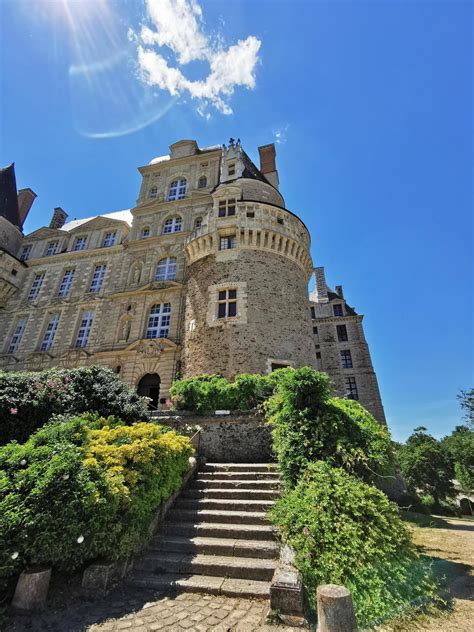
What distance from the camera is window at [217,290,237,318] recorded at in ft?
46.2

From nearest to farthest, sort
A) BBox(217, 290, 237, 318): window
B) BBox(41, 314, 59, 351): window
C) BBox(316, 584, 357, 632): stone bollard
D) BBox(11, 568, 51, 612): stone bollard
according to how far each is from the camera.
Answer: BBox(316, 584, 357, 632): stone bollard
BBox(11, 568, 51, 612): stone bollard
BBox(217, 290, 237, 318): window
BBox(41, 314, 59, 351): window

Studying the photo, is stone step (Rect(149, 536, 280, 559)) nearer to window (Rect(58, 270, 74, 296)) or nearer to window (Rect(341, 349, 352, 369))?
window (Rect(58, 270, 74, 296))

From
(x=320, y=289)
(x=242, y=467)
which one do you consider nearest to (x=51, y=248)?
(x=242, y=467)

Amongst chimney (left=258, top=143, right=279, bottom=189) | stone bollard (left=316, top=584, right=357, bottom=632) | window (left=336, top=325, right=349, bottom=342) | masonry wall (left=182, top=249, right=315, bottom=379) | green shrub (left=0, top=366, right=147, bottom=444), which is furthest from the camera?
window (left=336, top=325, right=349, bottom=342)

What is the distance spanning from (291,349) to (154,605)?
36.4ft

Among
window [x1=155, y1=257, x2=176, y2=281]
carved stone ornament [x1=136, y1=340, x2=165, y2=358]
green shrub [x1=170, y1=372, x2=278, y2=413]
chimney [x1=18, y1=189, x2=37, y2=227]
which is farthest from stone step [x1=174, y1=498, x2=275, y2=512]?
chimney [x1=18, y1=189, x2=37, y2=227]

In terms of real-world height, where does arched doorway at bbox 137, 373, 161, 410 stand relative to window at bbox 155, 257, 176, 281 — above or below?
below

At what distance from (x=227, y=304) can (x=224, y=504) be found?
31.4 feet

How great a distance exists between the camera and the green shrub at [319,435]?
5.66 metres

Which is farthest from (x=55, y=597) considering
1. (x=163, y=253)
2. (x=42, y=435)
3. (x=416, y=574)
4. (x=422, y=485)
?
(x=422, y=485)

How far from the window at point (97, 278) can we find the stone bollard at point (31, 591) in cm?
1769

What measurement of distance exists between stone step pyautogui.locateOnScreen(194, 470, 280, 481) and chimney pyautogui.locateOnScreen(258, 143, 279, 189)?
19336 mm

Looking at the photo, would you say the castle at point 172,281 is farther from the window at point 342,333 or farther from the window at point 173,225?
the window at point 342,333

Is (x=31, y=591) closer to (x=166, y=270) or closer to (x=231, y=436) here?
(x=231, y=436)
